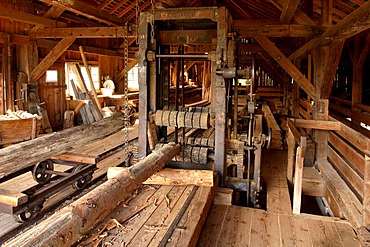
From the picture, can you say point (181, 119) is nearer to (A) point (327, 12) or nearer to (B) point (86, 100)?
(A) point (327, 12)

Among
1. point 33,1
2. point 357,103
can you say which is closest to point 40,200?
point 33,1

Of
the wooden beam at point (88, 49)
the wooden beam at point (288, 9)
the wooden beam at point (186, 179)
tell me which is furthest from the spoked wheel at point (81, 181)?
the wooden beam at point (88, 49)

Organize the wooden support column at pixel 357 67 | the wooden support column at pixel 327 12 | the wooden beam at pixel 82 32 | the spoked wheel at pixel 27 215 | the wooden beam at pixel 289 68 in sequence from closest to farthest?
the spoked wheel at pixel 27 215
the wooden support column at pixel 327 12
the wooden beam at pixel 289 68
the wooden beam at pixel 82 32
the wooden support column at pixel 357 67

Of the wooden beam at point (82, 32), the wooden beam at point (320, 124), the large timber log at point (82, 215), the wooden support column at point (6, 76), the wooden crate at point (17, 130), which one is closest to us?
the large timber log at point (82, 215)

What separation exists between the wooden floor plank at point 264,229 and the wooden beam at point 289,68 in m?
3.23

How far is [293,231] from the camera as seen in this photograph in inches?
133

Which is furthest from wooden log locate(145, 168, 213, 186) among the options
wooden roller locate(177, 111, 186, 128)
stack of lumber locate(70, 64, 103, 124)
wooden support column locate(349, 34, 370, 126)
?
stack of lumber locate(70, 64, 103, 124)

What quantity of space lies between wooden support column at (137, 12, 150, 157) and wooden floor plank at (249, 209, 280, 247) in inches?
62.7

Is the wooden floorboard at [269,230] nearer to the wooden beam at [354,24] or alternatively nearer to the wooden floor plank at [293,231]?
the wooden floor plank at [293,231]

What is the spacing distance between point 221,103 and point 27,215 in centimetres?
252

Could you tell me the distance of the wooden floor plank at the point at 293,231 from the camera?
124 inches

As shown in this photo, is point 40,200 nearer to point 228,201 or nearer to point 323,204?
point 228,201

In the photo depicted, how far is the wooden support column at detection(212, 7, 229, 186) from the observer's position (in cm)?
392

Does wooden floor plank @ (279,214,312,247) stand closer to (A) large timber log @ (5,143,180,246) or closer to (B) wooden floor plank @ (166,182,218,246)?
(B) wooden floor plank @ (166,182,218,246)
